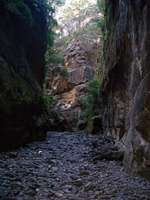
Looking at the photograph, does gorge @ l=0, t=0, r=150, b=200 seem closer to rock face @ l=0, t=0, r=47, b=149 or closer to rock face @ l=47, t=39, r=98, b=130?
rock face @ l=0, t=0, r=47, b=149

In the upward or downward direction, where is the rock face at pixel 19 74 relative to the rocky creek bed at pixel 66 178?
upward

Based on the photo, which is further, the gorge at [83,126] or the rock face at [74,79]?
the rock face at [74,79]

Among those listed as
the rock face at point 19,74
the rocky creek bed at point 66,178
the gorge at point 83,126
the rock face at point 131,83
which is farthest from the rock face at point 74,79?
the rocky creek bed at point 66,178

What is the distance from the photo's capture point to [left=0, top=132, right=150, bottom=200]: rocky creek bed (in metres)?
5.02

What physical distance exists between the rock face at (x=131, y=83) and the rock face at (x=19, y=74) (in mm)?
3031

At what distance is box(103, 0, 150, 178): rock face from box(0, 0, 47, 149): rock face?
3.03 metres

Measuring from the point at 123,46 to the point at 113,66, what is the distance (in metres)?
1.74

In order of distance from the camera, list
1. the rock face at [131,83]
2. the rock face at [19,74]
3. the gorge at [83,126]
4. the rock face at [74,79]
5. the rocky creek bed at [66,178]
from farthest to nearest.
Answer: the rock face at [74,79] < the rock face at [19,74] < the rock face at [131,83] < the gorge at [83,126] < the rocky creek bed at [66,178]

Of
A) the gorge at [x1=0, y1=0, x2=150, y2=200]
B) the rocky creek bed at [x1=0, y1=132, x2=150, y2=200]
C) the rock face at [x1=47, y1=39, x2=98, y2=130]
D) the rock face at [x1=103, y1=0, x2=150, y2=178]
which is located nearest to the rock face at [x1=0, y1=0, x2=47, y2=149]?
the gorge at [x1=0, y1=0, x2=150, y2=200]

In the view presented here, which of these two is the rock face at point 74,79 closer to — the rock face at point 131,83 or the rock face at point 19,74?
the rock face at point 19,74

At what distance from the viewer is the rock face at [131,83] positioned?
6.36 metres

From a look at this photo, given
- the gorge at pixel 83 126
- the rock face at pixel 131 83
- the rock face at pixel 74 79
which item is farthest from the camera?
the rock face at pixel 74 79

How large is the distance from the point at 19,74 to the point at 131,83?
3.74m

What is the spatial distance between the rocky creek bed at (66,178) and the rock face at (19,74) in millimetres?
860
